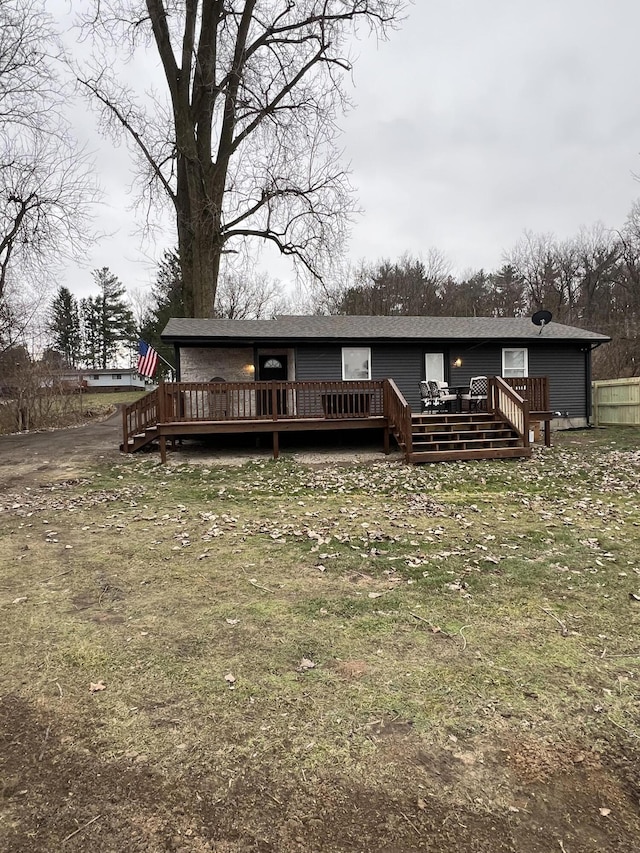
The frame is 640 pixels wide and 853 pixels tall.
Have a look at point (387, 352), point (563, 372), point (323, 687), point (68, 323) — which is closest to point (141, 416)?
point (387, 352)

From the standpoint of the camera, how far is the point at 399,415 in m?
10.4

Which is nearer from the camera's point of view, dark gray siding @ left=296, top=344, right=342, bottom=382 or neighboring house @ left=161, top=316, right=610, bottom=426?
neighboring house @ left=161, top=316, right=610, bottom=426

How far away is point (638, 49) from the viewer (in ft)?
51.7

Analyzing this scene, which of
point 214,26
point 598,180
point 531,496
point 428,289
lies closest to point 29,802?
point 531,496

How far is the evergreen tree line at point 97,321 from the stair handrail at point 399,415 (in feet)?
147

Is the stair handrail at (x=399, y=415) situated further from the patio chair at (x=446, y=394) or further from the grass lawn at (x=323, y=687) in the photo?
the grass lawn at (x=323, y=687)

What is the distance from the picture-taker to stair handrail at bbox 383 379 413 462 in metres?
9.89

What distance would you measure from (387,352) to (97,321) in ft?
149

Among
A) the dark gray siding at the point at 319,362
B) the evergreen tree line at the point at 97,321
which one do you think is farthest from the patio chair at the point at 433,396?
the evergreen tree line at the point at 97,321

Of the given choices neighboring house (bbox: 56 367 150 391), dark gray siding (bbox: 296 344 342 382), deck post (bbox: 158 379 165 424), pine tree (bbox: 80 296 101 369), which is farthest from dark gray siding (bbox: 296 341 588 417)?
pine tree (bbox: 80 296 101 369)

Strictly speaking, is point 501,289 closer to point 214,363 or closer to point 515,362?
point 515,362

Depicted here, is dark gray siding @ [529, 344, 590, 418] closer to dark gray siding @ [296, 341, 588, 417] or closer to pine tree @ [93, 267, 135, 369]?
dark gray siding @ [296, 341, 588, 417]

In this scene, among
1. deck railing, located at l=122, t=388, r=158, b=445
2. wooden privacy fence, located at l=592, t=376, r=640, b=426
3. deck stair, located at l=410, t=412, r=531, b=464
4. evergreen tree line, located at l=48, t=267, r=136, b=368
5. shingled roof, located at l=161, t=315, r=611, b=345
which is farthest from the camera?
evergreen tree line, located at l=48, t=267, r=136, b=368

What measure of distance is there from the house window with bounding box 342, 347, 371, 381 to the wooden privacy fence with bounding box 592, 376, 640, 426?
854 cm
